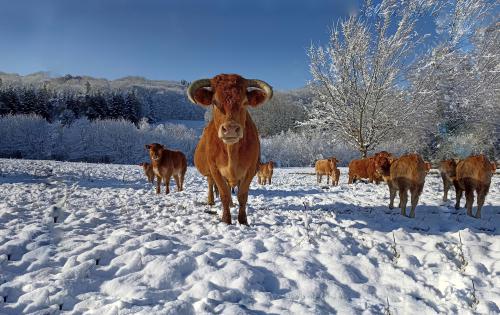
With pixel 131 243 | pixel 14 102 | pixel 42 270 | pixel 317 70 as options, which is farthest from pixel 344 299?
pixel 14 102

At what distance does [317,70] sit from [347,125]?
406 cm

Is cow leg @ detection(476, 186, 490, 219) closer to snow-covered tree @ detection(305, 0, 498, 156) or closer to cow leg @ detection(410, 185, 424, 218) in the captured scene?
cow leg @ detection(410, 185, 424, 218)

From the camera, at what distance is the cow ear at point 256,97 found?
5227 mm

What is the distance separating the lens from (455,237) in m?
4.62

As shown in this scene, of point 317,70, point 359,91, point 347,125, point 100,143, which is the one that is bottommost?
→ point 100,143

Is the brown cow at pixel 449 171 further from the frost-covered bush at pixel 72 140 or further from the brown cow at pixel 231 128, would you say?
the frost-covered bush at pixel 72 140

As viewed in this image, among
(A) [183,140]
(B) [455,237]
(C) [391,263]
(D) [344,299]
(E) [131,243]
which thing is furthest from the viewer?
(A) [183,140]

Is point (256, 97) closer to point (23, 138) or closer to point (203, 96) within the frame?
point (203, 96)

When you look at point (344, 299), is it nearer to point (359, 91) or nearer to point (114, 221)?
point (114, 221)

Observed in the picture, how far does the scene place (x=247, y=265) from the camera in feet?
11.3

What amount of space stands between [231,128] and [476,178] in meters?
5.18

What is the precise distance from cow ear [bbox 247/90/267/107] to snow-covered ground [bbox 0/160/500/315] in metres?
2.10

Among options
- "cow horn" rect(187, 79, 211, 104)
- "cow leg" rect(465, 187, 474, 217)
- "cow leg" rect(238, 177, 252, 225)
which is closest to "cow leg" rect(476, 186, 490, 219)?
"cow leg" rect(465, 187, 474, 217)

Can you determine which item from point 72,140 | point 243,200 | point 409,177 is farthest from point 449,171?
point 72,140
